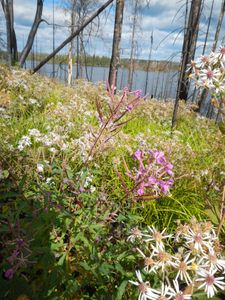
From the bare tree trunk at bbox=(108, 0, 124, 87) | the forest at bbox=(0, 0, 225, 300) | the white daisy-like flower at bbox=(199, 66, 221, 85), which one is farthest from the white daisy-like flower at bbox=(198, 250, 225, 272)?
the bare tree trunk at bbox=(108, 0, 124, 87)

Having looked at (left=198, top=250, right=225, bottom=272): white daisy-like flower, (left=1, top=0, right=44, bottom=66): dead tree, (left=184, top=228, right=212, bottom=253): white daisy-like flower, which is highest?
(left=1, top=0, right=44, bottom=66): dead tree

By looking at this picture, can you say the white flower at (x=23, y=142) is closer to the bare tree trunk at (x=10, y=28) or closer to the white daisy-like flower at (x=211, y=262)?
the white daisy-like flower at (x=211, y=262)

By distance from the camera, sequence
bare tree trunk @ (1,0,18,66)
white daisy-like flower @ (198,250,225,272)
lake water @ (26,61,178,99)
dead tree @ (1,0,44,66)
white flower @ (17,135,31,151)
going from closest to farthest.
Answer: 1. white daisy-like flower @ (198,250,225,272)
2. white flower @ (17,135,31,151)
3. lake water @ (26,61,178,99)
4. dead tree @ (1,0,44,66)
5. bare tree trunk @ (1,0,18,66)

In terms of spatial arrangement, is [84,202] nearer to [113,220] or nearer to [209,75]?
[113,220]

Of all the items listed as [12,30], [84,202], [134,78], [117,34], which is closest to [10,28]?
[12,30]

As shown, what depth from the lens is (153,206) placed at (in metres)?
2.79

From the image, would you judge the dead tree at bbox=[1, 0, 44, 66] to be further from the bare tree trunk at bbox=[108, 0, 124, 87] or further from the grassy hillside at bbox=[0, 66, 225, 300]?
the grassy hillside at bbox=[0, 66, 225, 300]

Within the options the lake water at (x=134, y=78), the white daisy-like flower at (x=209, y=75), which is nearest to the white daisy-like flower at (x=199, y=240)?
the white daisy-like flower at (x=209, y=75)

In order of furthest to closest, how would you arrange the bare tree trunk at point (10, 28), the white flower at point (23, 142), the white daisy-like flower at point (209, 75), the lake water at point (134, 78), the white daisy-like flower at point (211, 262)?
the bare tree trunk at point (10, 28) < the lake water at point (134, 78) < the white flower at point (23, 142) < the white daisy-like flower at point (209, 75) < the white daisy-like flower at point (211, 262)

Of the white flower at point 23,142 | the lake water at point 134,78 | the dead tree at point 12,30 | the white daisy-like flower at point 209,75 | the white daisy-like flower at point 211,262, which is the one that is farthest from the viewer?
the dead tree at point 12,30

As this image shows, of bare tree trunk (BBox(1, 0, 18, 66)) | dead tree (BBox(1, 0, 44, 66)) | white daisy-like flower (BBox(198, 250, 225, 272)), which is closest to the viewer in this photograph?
white daisy-like flower (BBox(198, 250, 225, 272))

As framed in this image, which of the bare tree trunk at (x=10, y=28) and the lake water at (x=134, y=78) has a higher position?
the bare tree trunk at (x=10, y=28)

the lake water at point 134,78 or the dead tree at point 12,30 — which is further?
the dead tree at point 12,30

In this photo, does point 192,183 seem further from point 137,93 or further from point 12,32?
point 12,32
